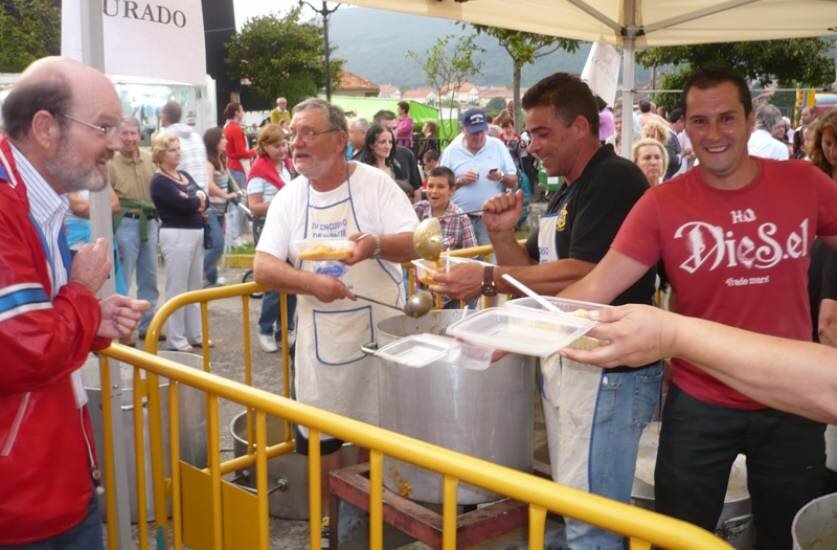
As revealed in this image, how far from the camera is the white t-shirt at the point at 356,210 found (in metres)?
3.29

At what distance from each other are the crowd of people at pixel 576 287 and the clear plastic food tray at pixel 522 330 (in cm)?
8

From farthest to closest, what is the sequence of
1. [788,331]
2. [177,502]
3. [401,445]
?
[177,502], [788,331], [401,445]

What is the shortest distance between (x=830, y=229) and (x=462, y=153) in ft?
18.0

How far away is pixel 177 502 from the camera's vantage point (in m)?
2.73

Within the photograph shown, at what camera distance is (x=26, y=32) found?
3086cm

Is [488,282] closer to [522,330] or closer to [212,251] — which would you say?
[522,330]

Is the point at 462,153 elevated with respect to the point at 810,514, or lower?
elevated

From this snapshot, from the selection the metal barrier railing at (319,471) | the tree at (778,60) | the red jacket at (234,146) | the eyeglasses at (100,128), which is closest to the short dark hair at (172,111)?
the red jacket at (234,146)

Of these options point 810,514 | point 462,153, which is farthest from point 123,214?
point 810,514

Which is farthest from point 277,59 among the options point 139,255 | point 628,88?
point 628,88

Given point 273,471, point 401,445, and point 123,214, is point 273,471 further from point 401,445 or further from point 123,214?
point 123,214

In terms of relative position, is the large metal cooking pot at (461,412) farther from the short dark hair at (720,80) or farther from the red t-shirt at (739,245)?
the short dark hair at (720,80)

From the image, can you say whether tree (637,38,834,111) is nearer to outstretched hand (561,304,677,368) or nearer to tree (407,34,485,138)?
tree (407,34,485,138)

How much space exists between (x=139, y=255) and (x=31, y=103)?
5412mm
